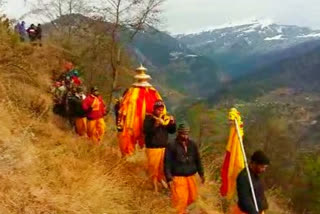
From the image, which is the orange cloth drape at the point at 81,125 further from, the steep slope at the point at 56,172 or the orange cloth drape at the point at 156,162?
the orange cloth drape at the point at 156,162

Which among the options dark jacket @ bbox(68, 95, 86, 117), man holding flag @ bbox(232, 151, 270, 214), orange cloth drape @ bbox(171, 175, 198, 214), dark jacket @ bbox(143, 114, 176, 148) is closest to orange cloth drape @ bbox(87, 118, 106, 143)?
dark jacket @ bbox(68, 95, 86, 117)

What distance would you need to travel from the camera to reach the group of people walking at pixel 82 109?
12.5 m

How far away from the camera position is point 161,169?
31.0 ft

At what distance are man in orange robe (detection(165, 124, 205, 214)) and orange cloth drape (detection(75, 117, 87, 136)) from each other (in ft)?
16.0

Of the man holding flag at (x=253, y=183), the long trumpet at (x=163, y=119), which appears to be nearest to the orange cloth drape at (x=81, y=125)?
the long trumpet at (x=163, y=119)

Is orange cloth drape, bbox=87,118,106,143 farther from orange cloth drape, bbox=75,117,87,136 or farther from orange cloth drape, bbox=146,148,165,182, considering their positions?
orange cloth drape, bbox=146,148,165,182

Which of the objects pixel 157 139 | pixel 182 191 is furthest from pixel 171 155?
pixel 157 139

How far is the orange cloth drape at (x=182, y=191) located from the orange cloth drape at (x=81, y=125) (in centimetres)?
486

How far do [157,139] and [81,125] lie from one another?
3.83 m

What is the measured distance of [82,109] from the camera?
1272cm

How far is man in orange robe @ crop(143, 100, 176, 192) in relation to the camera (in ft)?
30.8

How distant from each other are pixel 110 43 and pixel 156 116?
1564cm

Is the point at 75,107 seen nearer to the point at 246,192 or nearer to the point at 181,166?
the point at 181,166

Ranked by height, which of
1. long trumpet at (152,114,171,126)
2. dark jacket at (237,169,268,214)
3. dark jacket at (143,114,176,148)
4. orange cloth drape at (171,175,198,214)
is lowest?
orange cloth drape at (171,175,198,214)
